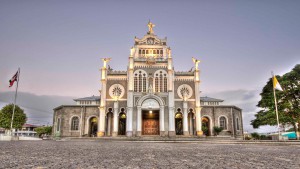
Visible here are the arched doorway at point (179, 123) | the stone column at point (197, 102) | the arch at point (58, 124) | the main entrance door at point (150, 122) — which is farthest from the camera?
the arch at point (58, 124)

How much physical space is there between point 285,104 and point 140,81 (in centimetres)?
2209

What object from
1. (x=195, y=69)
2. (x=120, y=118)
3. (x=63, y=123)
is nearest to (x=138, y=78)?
(x=120, y=118)

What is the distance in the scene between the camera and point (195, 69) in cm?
3688

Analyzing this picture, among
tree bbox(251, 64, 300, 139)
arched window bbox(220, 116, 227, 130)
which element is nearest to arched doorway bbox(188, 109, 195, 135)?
arched window bbox(220, 116, 227, 130)

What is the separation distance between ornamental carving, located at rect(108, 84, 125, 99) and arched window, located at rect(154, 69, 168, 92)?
20.3ft

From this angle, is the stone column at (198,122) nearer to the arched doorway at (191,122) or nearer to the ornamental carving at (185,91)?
the arched doorway at (191,122)

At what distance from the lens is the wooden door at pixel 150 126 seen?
36.7 m

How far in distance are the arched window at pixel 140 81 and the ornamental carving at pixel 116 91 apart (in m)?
2.41

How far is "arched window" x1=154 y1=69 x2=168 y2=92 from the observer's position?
3569 cm

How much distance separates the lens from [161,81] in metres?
36.0

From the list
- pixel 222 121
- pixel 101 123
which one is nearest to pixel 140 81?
pixel 101 123

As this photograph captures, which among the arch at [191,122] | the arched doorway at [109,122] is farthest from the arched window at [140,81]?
the arch at [191,122]

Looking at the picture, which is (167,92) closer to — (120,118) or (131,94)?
(131,94)

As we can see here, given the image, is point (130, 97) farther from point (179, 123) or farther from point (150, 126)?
point (179, 123)
